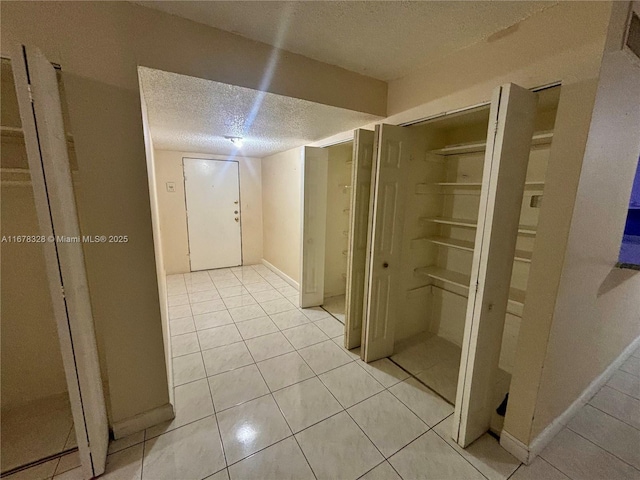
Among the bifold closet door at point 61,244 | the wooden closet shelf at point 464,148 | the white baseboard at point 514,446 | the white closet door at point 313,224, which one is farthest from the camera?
the white closet door at point 313,224

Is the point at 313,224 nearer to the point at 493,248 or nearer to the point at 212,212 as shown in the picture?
the point at 493,248

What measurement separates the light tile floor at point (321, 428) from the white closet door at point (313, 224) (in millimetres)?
870

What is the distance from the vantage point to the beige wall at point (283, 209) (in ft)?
12.6

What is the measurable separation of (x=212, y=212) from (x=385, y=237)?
356 centimetres

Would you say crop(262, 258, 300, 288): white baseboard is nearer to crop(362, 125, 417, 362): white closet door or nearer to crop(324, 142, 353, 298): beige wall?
crop(324, 142, 353, 298): beige wall

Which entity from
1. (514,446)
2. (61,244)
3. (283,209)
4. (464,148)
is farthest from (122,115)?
(283,209)

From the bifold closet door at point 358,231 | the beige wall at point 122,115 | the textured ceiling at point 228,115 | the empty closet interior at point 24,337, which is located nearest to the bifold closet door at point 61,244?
the beige wall at point 122,115

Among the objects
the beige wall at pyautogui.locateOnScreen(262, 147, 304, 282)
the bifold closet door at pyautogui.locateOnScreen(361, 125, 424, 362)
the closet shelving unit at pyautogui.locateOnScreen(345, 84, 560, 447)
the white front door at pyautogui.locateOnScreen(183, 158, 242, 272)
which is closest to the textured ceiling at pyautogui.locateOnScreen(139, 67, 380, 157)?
the bifold closet door at pyautogui.locateOnScreen(361, 125, 424, 362)

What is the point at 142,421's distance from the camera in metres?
1.60

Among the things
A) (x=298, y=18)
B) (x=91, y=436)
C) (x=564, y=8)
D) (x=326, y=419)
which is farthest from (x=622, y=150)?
(x=91, y=436)

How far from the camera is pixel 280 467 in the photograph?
139 cm

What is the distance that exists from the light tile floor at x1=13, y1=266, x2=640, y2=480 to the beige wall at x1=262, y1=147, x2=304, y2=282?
1.73 meters

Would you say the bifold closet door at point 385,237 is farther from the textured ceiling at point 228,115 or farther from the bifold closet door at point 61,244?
the bifold closet door at point 61,244

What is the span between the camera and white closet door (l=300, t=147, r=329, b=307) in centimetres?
311
